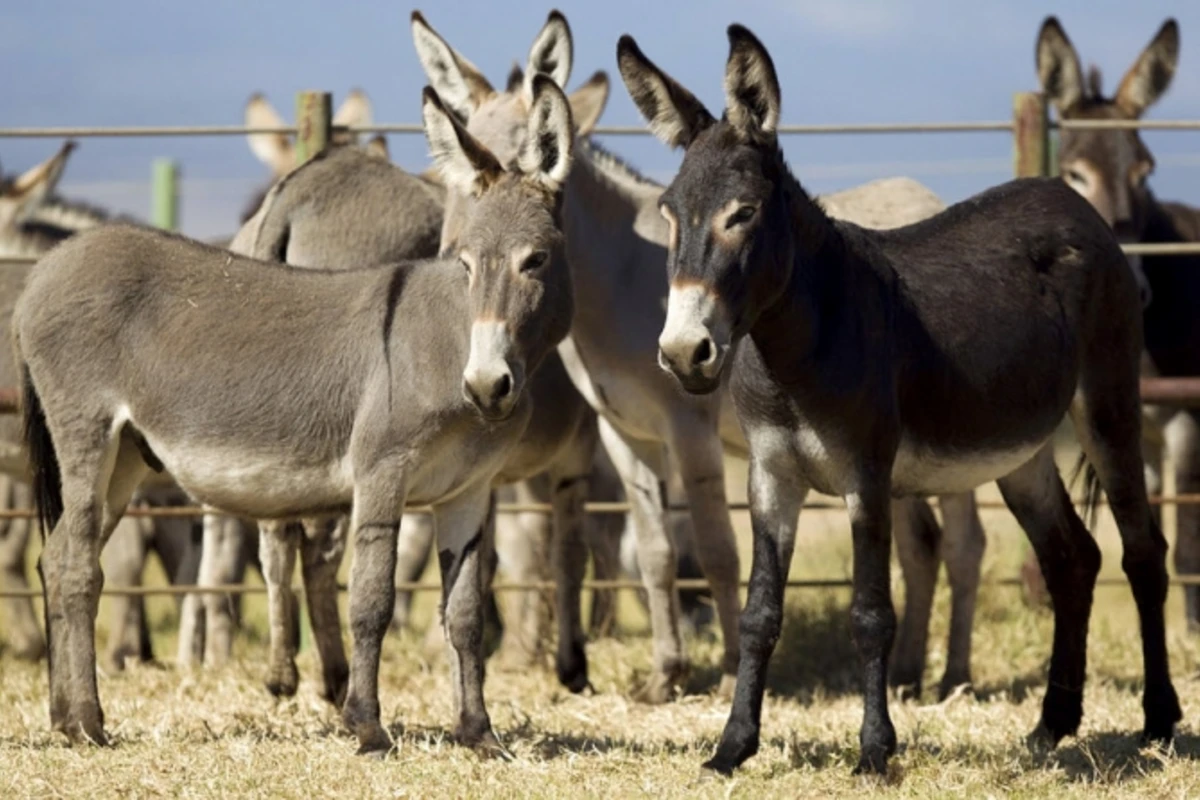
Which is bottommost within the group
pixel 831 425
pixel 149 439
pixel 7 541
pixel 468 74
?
pixel 7 541

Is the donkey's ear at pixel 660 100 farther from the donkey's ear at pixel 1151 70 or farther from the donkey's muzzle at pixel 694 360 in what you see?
the donkey's ear at pixel 1151 70

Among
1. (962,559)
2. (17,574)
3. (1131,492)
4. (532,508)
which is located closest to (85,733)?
(532,508)

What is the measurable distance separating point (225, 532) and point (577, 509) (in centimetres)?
158

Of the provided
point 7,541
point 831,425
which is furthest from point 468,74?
point 7,541

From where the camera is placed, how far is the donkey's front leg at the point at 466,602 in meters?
5.29

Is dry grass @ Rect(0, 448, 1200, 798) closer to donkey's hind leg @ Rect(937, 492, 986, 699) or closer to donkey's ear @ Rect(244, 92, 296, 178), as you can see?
donkey's hind leg @ Rect(937, 492, 986, 699)

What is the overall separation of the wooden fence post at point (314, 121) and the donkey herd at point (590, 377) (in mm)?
618

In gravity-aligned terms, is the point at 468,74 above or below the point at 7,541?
above

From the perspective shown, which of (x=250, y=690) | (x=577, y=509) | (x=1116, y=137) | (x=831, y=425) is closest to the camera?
(x=831, y=425)

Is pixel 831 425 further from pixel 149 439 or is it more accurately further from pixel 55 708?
pixel 55 708

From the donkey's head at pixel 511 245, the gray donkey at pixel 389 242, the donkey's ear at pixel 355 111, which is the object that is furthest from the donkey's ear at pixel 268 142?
the donkey's head at pixel 511 245

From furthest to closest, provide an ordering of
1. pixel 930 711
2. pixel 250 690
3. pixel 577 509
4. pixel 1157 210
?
1. pixel 1157 210
2. pixel 577 509
3. pixel 250 690
4. pixel 930 711

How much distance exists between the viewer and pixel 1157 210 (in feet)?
29.1

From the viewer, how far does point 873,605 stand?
4.72 metres
